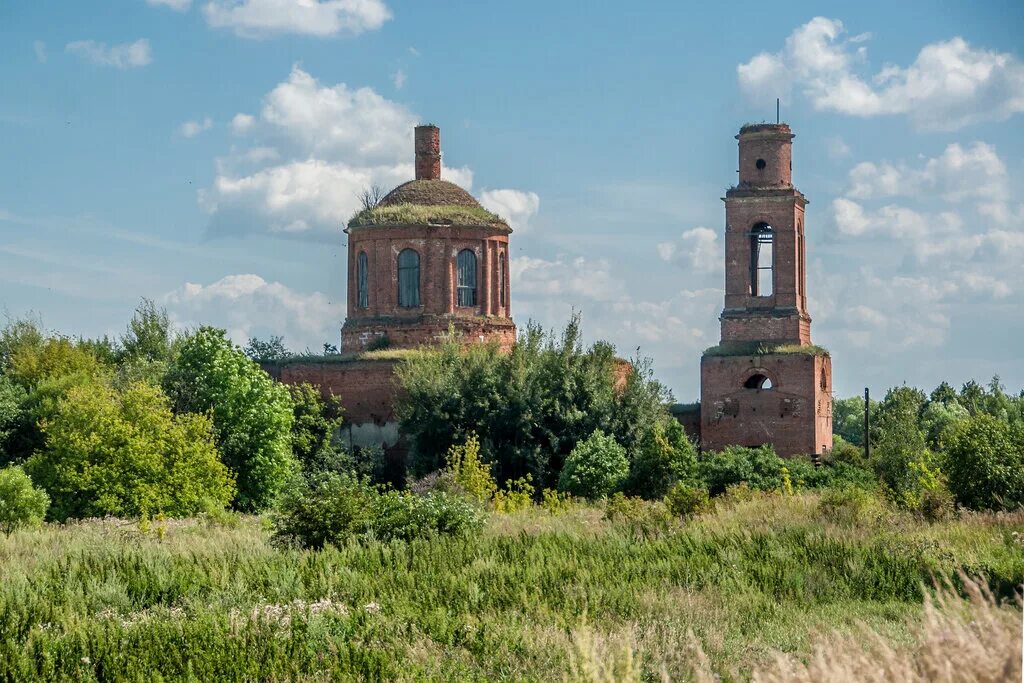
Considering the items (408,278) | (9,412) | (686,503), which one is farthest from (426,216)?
(686,503)

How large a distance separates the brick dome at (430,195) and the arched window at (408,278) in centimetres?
155

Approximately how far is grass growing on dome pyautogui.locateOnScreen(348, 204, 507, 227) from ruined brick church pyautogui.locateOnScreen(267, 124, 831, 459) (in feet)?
0.13

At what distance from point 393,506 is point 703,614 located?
813 centimetres

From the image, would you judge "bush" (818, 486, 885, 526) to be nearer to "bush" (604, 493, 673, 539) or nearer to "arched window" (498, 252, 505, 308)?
"bush" (604, 493, 673, 539)

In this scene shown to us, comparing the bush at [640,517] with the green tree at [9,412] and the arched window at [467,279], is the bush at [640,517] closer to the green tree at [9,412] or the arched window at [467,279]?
the arched window at [467,279]

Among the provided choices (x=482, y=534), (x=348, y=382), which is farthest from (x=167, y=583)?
(x=348, y=382)

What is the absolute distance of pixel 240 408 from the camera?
3306 cm

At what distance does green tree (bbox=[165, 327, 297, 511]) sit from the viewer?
32500 mm

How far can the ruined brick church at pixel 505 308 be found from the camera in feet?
122

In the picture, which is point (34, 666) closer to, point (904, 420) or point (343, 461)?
point (343, 461)

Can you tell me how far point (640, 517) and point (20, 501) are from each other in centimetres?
1162

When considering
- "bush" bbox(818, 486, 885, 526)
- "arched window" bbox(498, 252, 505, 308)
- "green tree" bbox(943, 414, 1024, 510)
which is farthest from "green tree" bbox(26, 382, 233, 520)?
"green tree" bbox(943, 414, 1024, 510)

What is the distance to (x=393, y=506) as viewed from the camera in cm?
2172

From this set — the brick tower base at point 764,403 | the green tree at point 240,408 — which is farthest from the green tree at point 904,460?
the green tree at point 240,408
